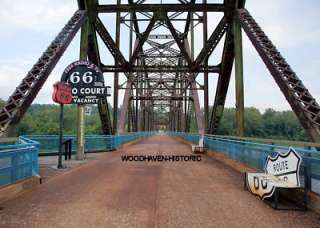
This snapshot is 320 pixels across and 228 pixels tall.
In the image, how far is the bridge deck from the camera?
3.59 m

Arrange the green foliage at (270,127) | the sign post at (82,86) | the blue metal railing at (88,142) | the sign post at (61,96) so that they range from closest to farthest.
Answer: the sign post at (61,96) < the sign post at (82,86) < the blue metal railing at (88,142) < the green foliage at (270,127)

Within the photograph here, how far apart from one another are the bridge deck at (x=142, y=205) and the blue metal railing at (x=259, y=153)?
2.14 ft

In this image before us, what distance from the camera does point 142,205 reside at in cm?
434

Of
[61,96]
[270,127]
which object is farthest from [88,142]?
[270,127]

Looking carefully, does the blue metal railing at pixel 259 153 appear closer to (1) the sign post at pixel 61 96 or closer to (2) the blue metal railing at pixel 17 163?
(2) the blue metal railing at pixel 17 163

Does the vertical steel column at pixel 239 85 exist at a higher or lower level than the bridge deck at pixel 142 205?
higher

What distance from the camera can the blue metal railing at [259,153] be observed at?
3.98 metres

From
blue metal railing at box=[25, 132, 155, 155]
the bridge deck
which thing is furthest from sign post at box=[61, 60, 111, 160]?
the bridge deck

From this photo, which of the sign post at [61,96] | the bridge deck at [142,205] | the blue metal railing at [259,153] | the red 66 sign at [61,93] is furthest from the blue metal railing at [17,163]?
the blue metal railing at [259,153]

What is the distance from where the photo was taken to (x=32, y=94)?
25.2ft

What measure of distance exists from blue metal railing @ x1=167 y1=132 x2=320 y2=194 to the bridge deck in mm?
651

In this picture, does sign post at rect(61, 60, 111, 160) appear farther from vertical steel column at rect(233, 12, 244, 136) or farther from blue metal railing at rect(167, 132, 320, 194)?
blue metal railing at rect(167, 132, 320, 194)

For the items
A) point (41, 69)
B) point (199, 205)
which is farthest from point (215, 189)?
point (41, 69)

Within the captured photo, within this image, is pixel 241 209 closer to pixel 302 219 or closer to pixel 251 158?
pixel 302 219
